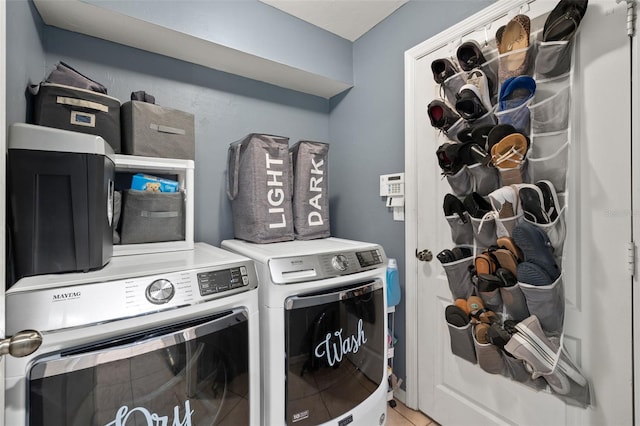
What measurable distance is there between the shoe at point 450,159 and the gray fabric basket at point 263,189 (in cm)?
86

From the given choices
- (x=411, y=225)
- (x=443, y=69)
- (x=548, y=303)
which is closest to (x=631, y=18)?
(x=443, y=69)

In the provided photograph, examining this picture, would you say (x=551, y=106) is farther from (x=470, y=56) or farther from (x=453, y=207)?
(x=453, y=207)

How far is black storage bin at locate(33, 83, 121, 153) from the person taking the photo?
1164 millimetres

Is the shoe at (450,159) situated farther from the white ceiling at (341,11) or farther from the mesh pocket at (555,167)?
the white ceiling at (341,11)

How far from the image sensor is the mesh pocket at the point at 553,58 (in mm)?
1086

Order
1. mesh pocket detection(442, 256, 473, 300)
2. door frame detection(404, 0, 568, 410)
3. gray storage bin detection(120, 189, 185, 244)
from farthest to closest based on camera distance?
door frame detection(404, 0, 568, 410)
mesh pocket detection(442, 256, 473, 300)
gray storage bin detection(120, 189, 185, 244)

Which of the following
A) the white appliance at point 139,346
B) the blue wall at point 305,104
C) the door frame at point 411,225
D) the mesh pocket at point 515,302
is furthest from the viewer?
the door frame at point 411,225

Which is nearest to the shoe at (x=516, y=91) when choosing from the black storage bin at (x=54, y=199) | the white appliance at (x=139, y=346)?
the white appliance at (x=139, y=346)

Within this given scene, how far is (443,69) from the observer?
1459 millimetres

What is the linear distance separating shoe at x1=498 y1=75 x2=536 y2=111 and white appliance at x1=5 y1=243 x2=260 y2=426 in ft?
4.20

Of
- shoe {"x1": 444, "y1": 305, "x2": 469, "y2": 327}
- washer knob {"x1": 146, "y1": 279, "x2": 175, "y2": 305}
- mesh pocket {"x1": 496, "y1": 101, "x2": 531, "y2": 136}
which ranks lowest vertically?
shoe {"x1": 444, "y1": 305, "x2": 469, "y2": 327}

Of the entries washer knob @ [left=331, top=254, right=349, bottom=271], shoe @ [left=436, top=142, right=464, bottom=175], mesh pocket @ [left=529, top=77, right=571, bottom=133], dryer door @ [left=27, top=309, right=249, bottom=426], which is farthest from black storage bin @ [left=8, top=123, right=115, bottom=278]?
mesh pocket @ [left=529, top=77, right=571, bottom=133]

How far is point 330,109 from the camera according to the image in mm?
2432

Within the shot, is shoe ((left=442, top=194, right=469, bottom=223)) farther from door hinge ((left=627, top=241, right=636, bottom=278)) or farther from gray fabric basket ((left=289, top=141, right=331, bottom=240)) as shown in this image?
gray fabric basket ((left=289, top=141, right=331, bottom=240))
